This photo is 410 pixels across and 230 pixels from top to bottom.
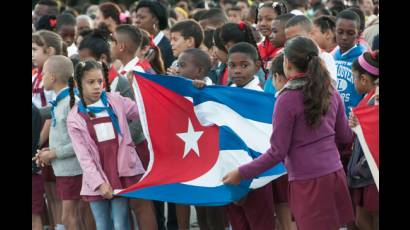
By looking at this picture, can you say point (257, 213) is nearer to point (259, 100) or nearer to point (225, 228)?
point (259, 100)

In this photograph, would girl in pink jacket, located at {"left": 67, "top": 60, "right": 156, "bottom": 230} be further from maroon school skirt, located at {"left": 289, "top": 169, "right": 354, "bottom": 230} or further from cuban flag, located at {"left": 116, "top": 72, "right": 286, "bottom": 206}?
maroon school skirt, located at {"left": 289, "top": 169, "right": 354, "bottom": 230}

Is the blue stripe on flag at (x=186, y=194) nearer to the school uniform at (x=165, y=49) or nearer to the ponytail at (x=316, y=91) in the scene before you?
the ponytail at (x=316, y=91)

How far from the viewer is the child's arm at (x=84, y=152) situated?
753 cm

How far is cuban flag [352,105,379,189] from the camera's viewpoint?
640 cm

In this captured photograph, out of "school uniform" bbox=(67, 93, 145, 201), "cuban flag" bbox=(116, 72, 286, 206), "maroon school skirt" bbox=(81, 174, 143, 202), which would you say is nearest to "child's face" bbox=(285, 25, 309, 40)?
"cuban flag" bbox=(116, 72, 286, 206)

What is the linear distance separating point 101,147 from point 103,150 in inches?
1.1

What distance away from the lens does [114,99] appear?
7.87 m

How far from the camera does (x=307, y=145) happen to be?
628 cm

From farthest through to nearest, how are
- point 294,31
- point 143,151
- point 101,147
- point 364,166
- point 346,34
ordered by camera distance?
point 346,34 → point 294,31 → point 143,151 → point 101,147 → point 364,166

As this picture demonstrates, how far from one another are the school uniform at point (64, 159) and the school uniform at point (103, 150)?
1.28ft

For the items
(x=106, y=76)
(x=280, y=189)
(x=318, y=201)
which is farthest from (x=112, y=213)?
(x=318, y=201)

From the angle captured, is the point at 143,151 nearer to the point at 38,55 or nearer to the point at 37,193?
the point at 37,193
